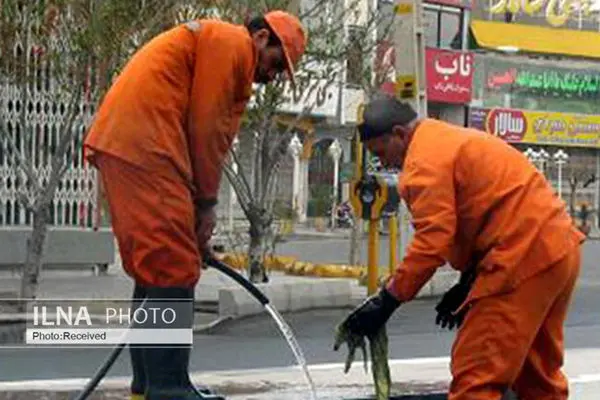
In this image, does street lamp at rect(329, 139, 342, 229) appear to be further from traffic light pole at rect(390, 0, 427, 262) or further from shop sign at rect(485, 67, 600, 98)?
traffic light pole at rect(390, 0, 427, 262)

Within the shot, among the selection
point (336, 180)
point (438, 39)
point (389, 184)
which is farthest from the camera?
point (438, 39)

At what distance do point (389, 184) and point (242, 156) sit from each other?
3.87 meters

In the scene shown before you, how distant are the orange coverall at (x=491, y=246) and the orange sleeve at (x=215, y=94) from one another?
0.76 m

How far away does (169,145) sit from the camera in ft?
17.5

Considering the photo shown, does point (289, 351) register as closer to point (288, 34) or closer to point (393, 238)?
point (393, 238)

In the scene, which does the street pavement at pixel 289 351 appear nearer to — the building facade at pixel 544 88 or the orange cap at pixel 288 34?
the orange cap at pixel 288 34

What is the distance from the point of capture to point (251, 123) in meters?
16.9

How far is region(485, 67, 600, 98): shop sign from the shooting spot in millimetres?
54219

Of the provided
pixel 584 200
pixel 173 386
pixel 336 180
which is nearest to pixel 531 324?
pixel 173 386

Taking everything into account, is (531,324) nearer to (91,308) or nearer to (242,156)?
(91,308)

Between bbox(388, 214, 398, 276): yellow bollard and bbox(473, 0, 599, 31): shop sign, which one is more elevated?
bbox(388, 214, 398, 276): yellow bollard

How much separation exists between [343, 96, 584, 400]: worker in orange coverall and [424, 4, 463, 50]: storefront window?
44123 mm

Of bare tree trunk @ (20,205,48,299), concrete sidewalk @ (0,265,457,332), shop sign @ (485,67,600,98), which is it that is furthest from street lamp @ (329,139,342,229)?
bare tree trunk @ (20,205,48,299)

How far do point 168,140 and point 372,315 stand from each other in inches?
42.6
